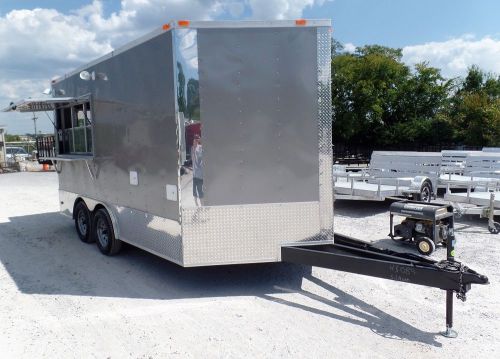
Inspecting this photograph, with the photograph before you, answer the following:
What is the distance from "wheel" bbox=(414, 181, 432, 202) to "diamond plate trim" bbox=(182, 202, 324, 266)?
526cm

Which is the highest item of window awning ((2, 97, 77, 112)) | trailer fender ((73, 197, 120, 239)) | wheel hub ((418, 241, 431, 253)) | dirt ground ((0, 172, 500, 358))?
window awning ((2, 97, 77, 112))

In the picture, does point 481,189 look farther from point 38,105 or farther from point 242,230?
point 38,105

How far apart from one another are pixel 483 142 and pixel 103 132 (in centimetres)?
2140

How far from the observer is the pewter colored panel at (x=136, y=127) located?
468cm

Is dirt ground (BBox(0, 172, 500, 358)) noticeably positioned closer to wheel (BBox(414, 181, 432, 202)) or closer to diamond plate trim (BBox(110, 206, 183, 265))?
diamond plate trim (BBox(110, 206, 183, 265))

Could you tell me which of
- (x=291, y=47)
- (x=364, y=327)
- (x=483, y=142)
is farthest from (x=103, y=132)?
(x=483, y=142)

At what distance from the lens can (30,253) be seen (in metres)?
6.83

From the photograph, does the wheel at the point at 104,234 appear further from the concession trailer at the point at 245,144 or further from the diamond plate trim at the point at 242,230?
the diamond plate trim at the point at 242,230

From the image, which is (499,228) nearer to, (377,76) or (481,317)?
(481,317)

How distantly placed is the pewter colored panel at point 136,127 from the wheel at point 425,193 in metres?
6.15

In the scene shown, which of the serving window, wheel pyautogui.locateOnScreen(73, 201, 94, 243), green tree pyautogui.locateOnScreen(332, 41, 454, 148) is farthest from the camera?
green tree pyautogui.locateOnScreen(332, 41, 454, 148)

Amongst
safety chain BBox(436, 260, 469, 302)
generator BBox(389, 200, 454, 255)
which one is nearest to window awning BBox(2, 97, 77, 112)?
generator BBox(389, 200, 454, 255)

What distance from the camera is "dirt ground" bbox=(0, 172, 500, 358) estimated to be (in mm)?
3576

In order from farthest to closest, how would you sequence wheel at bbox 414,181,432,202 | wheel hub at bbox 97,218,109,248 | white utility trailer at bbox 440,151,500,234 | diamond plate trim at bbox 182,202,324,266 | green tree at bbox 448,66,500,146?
green tree at bbox 448,66,500,146 → wheel at bbox 414,181,432,202 → white utility trailer at bbox 440,151,500,234 → wheel hub at bbox 97,218,109,248 → diamond plate trim at bbox 182,202,324,266
